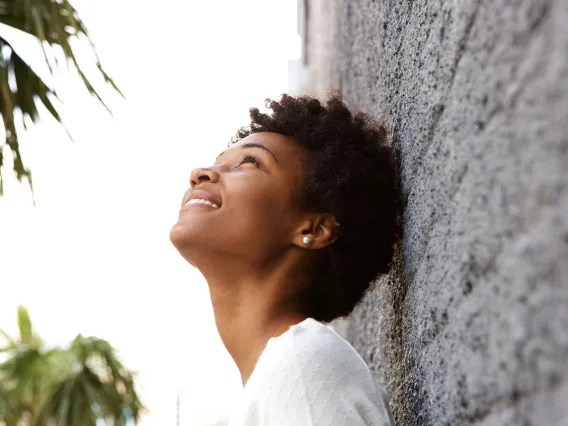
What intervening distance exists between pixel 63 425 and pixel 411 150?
679 cm

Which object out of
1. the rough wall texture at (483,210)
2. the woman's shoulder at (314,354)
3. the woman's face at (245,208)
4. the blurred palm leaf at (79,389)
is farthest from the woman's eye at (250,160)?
the blurred palm leaf at (79,389)

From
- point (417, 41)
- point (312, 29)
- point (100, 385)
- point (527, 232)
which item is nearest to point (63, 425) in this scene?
point (100, 385)

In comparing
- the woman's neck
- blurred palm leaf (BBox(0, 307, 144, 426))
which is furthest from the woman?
blurred palm leaf (BBox(0, 307, 144, 426))

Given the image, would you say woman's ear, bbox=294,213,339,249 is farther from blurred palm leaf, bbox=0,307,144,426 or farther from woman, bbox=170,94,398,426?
blurred palm leaf, bbox=0,307,144,426

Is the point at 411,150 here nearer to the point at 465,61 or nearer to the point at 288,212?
the point at 288,212

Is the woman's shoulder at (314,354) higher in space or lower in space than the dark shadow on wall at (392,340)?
A: higher

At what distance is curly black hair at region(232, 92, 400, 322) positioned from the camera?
1952mm

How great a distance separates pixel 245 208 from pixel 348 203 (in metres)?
0.29

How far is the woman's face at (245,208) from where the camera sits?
73.7 inches

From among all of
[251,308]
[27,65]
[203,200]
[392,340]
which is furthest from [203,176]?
[27,65]

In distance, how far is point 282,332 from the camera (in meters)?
1.87

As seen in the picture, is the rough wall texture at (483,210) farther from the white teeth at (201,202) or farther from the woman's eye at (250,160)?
the white teeth at (201,202)

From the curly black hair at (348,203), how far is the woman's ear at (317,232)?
0.06 ft

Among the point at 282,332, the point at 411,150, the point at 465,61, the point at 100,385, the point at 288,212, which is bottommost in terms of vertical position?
the point at 100,385
